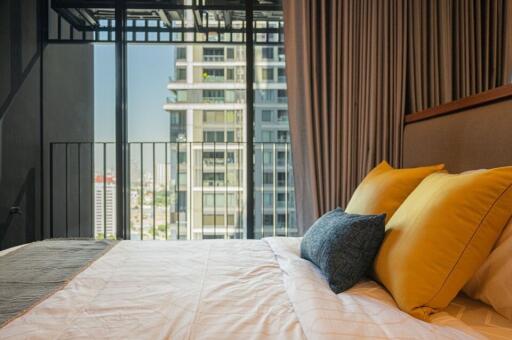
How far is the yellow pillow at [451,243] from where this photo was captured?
3.07 ft

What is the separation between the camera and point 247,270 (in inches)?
49.4

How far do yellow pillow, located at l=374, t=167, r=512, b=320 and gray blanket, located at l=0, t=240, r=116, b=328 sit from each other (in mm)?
995

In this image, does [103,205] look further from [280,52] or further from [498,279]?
[498,279]

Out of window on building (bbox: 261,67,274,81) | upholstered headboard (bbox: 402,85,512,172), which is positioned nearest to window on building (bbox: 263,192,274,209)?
window on building (bbox: 261,67,274,81)

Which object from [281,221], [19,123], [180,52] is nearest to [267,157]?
[281,221]

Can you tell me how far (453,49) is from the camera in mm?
2439

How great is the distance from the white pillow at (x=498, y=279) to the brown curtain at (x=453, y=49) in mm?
1663

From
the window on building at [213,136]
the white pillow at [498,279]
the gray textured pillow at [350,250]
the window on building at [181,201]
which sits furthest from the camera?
the window on building at [181,201]

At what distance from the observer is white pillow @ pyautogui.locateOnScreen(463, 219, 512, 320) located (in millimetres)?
899

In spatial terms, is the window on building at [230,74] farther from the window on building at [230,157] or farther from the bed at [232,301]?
the bed at [232,301]

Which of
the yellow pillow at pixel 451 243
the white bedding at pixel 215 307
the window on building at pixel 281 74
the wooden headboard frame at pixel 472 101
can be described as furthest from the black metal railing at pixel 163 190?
the yellow pillow at pixel 451 243

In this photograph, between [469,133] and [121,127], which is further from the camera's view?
[121,127]

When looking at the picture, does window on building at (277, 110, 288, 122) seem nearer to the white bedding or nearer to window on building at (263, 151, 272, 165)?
window on building at (263, 151, 272, 165)

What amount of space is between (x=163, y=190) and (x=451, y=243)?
2785mm
